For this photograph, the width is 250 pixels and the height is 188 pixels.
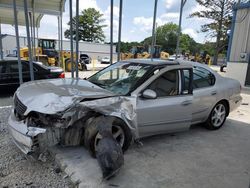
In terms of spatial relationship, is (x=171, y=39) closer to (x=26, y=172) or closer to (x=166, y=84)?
(x=166, y=84)

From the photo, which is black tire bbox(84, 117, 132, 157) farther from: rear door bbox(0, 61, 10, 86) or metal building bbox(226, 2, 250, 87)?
metal building bbox(226, 2, 250, 87)

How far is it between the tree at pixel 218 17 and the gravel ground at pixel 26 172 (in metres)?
37.6

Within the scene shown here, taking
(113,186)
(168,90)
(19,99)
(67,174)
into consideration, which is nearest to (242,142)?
(168,90)

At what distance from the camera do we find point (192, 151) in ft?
12.6

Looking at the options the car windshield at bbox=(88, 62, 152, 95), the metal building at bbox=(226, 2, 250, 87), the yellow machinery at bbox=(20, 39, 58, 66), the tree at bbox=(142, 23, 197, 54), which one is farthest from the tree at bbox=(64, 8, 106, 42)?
the car windshield at bbox=(88, 62, 152, 95)

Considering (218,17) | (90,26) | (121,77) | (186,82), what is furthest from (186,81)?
(90,26)

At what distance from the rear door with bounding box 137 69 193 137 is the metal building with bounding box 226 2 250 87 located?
27.7ft

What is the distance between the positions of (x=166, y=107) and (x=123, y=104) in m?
0.85

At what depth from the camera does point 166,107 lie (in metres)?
3.80

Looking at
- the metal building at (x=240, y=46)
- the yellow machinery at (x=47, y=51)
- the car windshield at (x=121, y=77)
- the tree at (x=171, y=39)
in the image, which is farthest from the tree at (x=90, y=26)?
the car windshield at (x=121, y=77)

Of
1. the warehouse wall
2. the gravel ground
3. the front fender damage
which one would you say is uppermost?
the warehouse wall

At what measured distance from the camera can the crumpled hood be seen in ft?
9.59

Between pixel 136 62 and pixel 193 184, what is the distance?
246 cm

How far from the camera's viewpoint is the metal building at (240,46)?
36.8 feet
